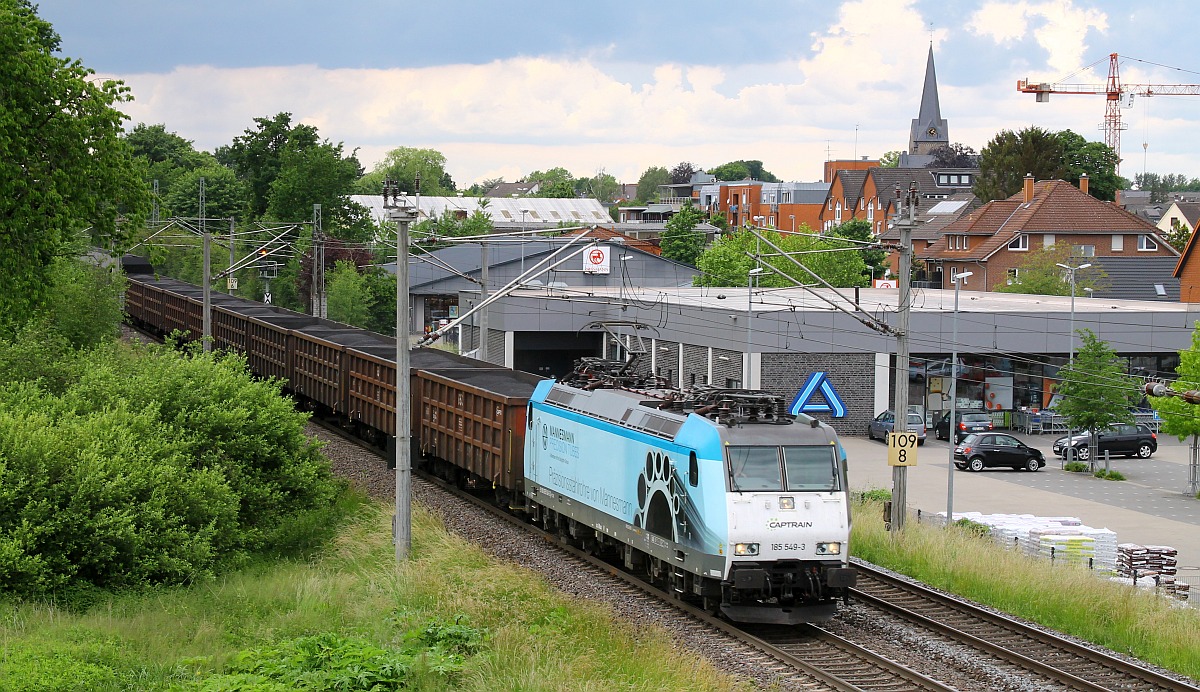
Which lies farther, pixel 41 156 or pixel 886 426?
pixel 886 426

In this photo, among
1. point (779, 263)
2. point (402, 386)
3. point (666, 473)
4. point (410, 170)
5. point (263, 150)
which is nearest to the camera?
point (666, 473)

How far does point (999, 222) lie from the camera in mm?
81938

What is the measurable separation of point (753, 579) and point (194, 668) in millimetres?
6934

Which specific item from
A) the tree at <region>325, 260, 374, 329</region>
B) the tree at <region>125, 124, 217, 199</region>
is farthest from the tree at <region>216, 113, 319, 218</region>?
the tree at <region>125, 124, 217, 199</region>

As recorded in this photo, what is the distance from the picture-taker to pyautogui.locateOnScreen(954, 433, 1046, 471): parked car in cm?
4266

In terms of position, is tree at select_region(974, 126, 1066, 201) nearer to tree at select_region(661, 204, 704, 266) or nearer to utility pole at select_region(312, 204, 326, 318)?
tree at select_region(661, 204, 704, 266)

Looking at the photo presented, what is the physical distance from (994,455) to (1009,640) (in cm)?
2707

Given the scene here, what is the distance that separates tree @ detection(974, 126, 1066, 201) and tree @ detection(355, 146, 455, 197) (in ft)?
250

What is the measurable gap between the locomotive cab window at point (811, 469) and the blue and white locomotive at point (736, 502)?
0.01m

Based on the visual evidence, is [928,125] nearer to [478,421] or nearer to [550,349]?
[550,349]

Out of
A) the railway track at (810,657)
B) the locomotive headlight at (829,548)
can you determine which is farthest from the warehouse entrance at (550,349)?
the locomotive headlight at (829,548)

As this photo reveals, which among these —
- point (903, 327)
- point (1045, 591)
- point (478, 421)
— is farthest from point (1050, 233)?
point (1045, 591)

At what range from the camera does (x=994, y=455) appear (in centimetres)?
4275

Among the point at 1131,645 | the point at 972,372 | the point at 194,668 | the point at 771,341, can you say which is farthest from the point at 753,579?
the point at 972,372
